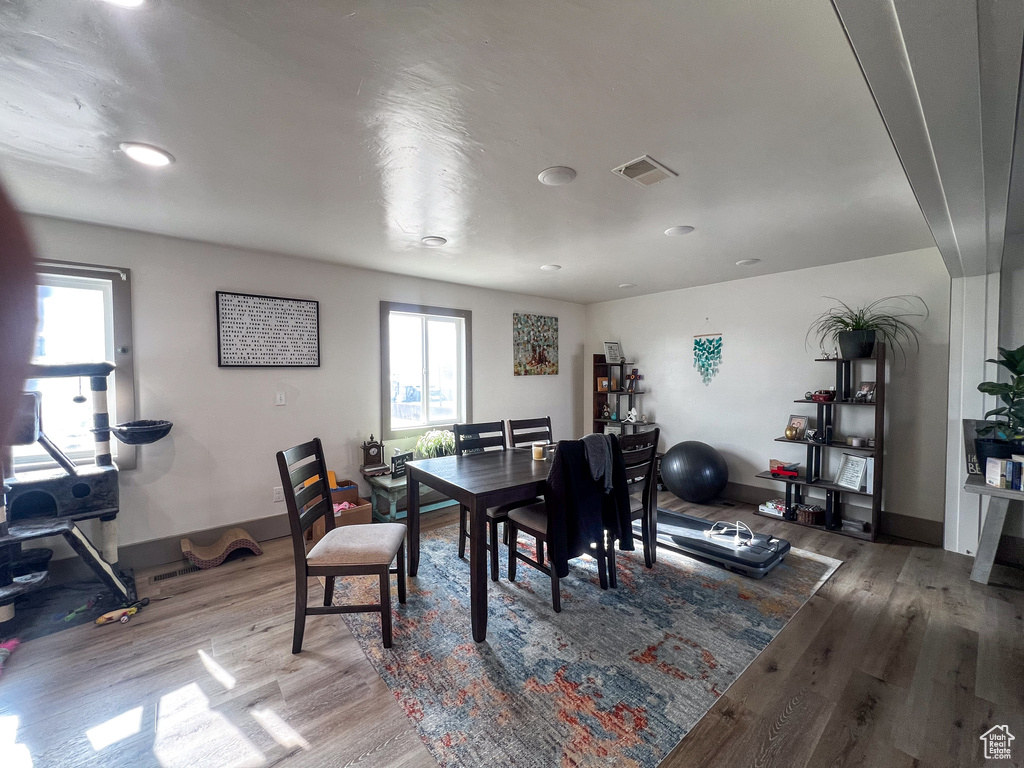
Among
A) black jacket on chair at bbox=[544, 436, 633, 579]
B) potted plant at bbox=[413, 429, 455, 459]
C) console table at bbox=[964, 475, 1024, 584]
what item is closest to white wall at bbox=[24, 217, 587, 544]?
potted plant at bbox=[413, 429, 455, 459]

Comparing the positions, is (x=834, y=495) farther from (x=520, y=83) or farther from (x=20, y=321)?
(x=20, y=321)

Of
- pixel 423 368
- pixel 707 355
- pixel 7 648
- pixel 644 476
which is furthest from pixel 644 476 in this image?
pixel 7 648

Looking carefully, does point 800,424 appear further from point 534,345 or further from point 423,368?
point 423,368

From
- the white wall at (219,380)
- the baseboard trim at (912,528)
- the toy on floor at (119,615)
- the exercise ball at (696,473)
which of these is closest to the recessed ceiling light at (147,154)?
the white wall at (219,380)

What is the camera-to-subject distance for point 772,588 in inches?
116

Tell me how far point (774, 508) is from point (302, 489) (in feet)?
12.2

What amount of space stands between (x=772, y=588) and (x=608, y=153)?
8.50 feet

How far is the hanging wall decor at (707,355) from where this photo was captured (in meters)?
4.80

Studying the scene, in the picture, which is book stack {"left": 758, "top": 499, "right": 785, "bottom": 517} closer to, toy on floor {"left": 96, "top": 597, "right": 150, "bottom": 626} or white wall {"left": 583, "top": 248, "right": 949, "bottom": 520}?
white wall {"left": 583, "top": 248, "right": 949, "bottom": 520}

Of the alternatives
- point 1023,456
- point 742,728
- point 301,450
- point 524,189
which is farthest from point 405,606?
point 1023,456

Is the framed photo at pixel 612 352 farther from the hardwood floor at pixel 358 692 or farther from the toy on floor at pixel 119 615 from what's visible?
the toy on floor at pixel 119 615

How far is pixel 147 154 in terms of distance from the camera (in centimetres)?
211

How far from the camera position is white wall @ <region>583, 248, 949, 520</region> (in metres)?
3.63

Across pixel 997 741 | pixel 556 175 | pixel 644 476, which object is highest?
pixel 556 175
